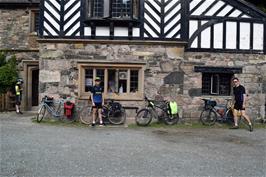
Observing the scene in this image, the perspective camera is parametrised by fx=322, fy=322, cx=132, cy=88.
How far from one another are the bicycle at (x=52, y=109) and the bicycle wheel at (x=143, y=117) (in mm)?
2446

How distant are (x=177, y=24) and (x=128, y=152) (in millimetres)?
6487

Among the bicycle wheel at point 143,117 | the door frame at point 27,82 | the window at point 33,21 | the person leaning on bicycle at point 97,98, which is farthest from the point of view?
the window at point 33,21

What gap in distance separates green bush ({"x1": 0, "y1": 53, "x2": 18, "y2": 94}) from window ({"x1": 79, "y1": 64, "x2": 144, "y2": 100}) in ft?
18.4

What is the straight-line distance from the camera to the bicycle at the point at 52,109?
11898 mm

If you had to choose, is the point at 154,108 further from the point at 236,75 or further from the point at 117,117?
the point at 236,75

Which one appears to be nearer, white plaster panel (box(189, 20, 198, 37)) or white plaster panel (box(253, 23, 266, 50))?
white plaster panel (box(189, 20, 198, 37))

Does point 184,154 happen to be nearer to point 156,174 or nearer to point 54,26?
point 156,174

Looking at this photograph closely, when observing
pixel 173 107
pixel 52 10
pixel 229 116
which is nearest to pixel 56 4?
pixel 52 10

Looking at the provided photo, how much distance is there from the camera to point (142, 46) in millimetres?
11969

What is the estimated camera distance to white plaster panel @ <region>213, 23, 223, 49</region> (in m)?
12.2

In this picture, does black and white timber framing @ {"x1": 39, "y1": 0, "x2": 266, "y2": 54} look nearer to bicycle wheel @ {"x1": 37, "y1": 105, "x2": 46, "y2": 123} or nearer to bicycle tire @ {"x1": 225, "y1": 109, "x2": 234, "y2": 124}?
bicycle tire @ {"x1": 225, "y1": 109, "x2": 234, "y2": 124}

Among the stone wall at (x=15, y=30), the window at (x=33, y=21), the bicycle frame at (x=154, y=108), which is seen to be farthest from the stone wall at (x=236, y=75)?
the window at (x=33, y=21)

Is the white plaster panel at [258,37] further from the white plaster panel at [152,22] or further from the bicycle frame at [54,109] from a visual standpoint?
the bicycle frame at [54,109]

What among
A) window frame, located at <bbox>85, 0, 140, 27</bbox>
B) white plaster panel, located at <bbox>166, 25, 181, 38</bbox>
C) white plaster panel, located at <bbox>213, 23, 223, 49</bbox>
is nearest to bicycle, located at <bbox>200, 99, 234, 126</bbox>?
white plaster panel, located at <bbox>213, 23, 223, 49</bbox>
